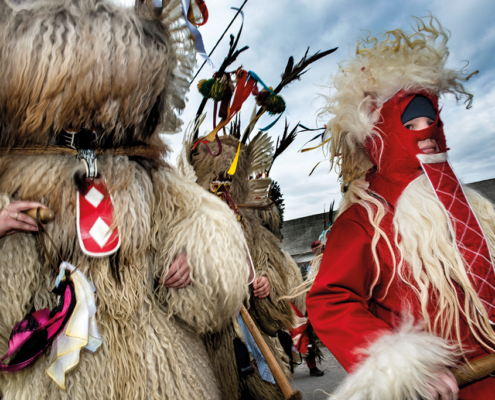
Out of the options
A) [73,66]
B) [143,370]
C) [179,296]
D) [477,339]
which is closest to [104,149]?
[73,66]

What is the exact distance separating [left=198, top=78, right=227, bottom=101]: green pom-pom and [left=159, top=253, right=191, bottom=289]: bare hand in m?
0.86

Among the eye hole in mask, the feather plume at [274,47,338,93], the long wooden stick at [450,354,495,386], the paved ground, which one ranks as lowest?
the paved ground

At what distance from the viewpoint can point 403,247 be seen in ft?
3.50

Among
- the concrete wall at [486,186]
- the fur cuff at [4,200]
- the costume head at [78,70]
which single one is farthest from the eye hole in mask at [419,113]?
the concrete wall at [486,186]

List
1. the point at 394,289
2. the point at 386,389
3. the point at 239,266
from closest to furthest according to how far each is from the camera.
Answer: the point at 386,389 → the point at 394,289 → the point at 239,266

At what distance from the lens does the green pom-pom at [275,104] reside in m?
1.90

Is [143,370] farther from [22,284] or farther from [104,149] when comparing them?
[104,149]

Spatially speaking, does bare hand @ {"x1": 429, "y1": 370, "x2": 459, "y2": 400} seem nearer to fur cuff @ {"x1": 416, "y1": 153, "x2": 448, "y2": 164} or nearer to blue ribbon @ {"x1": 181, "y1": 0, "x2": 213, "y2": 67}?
fur cuff @ {"x1": 416, "y1": 153, "x2": 448, "y2": 164}

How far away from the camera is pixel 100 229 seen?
3.43 ft

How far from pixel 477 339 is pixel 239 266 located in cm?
72

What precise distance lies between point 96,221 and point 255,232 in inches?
58.7

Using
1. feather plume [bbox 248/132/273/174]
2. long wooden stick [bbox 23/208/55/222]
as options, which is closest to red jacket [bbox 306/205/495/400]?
long wooden stick [bbox 23/208/55/222]

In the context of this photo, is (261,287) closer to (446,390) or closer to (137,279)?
(137,279)

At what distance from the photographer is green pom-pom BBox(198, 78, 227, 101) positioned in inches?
65.7
